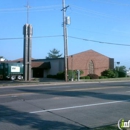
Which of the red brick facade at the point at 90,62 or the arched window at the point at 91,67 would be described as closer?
the red brick facade at the point at 90,62

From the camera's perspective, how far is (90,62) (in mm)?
50406

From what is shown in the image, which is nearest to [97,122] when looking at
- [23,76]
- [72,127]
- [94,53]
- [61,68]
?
[72,127]

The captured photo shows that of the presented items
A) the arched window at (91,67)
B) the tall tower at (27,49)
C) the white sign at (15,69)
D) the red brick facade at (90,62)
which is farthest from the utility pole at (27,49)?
the arched window at (91,67)

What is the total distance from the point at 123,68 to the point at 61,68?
49.2 ft

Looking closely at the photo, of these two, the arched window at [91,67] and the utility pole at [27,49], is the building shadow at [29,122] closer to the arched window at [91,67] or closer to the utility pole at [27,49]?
the utility pole at [27,49]

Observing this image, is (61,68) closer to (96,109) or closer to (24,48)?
(24,48)

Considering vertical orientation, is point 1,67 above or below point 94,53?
below

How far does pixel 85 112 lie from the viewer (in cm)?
935

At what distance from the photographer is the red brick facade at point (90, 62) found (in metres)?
47.0

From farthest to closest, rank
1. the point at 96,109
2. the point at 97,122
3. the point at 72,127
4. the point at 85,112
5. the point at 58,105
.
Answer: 1. the point at 58,105
2. the point at 96,109
3. the point at 85,112
4. the point at 97,122
5. the point at 72,127

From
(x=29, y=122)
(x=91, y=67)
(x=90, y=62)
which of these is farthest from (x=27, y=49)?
(x=29, y=122)

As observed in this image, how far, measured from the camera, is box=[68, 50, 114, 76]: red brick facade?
47.0 m

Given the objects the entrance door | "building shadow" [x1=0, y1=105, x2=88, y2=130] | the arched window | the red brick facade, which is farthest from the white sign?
"building shadow" [x1=0, y1=105, x2=88, y2=130]

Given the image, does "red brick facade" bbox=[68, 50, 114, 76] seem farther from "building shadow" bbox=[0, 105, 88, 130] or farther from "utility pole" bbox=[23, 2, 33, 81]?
"building shadow" bbox=[0, 105, 88, 130]
